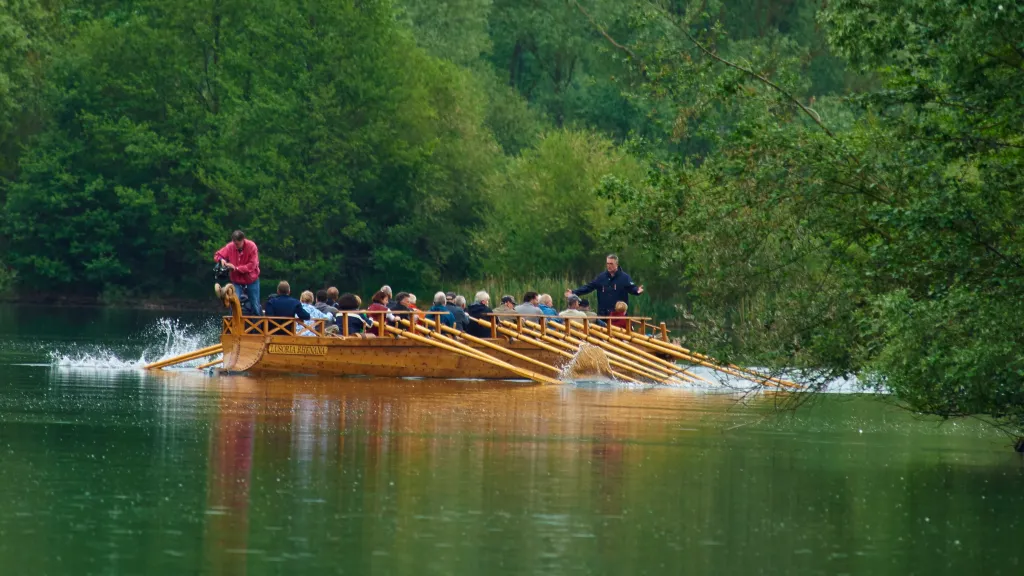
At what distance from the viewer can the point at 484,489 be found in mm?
13938

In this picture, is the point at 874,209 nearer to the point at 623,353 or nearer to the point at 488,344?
the point at 488,344

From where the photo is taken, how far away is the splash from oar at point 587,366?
27203 mm

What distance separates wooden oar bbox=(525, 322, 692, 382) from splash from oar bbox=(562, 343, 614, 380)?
33.0 inches

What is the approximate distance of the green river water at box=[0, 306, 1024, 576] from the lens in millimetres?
11305

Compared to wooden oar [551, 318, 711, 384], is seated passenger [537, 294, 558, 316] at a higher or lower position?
higher

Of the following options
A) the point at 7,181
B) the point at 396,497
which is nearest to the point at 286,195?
the point at 7,181

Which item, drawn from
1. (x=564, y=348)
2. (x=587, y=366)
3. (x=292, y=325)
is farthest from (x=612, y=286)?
(x=292, y=325)

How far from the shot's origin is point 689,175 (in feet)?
64.5

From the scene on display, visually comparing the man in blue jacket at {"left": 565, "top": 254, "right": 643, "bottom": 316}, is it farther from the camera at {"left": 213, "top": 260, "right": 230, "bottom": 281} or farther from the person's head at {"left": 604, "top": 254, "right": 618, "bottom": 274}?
the camera at {"left": 213, "top": 260, "right": 230, "bottom": 281}

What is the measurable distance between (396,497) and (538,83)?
6506cm

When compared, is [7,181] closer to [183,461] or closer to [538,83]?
[538,83]

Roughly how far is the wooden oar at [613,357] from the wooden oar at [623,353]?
0.03m

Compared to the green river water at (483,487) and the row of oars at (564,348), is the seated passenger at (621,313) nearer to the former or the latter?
the row of oars at (564,348)

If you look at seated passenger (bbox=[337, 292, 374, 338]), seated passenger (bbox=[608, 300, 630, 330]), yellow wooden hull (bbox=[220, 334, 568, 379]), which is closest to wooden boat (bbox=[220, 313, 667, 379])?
yellow wooden hull (bbox=[220, 334, 568, 379])
